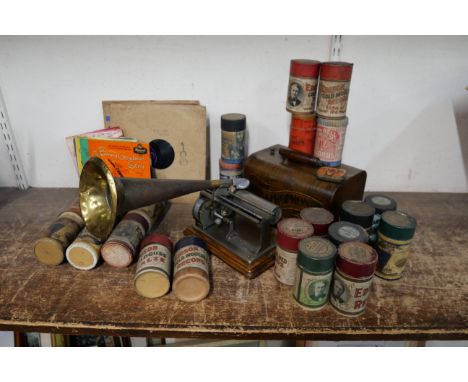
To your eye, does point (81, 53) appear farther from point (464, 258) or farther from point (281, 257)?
point (464, 258)

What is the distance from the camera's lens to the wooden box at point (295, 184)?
3.92ft

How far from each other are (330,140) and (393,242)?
399 mm

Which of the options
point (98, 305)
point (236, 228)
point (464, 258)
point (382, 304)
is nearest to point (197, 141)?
point (236, 228)

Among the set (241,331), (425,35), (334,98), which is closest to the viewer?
(241,331)

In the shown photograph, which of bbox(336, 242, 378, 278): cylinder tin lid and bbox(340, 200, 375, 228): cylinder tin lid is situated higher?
bbox(340, 200, 375, 228): cylinder tin lid

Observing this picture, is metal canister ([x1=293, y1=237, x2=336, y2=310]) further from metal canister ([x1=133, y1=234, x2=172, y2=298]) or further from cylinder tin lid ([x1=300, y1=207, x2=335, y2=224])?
metal canister ([x1=133, y1=234, x2=172, y2=298])

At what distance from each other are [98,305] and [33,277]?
0.84 ft

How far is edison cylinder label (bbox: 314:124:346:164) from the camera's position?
1248 millimetres

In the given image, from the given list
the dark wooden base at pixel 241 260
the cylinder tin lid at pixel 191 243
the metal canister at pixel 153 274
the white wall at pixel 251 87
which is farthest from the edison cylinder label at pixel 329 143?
the metal canister at pixel 153 274

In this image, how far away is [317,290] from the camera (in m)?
0.98

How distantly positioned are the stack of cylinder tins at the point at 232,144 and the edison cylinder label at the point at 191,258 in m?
0.40

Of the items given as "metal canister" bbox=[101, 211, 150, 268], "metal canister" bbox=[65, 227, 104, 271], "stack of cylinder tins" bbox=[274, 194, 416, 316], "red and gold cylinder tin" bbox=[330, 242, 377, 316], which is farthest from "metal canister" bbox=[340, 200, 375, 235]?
"metal canister" bbox=[65, 227, 104, 271]

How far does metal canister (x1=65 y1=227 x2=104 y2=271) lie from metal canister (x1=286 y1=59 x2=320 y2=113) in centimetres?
79

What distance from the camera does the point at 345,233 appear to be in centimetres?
104
